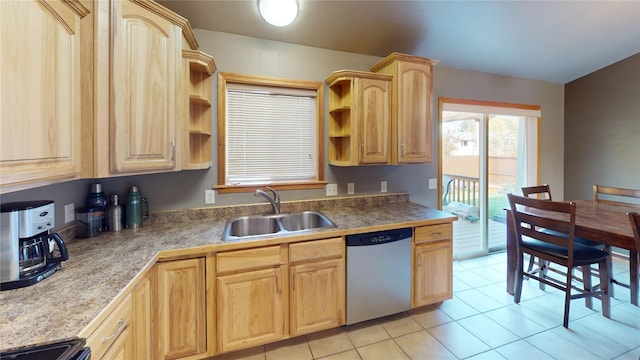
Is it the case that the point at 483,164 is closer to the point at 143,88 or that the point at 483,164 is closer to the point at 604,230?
the point at 604,230

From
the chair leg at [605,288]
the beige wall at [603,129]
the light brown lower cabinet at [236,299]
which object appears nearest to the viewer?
the light brown lower cabinet at [236,299]

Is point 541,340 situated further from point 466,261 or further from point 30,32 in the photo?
point 30,32

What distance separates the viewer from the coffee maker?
996 millimetres

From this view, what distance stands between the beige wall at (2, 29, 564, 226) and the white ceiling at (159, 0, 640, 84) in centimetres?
10

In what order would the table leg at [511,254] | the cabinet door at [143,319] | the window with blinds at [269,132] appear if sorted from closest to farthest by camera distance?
the cabinet door at [143,319] → the window with blinds at [269,132] → the table leg at [511,254]

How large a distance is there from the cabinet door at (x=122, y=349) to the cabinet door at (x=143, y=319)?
0.21ft

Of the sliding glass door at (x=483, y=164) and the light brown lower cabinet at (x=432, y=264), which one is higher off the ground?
the sliding glass door at (x=483, y=164)

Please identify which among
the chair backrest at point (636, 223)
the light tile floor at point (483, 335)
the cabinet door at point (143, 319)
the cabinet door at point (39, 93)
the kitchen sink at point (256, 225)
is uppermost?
the cabinet door at point (39, 93)

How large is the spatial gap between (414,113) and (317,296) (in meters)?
1.77

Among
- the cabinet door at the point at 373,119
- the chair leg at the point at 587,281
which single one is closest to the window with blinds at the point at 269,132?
the cabinet door at the point at 373,119

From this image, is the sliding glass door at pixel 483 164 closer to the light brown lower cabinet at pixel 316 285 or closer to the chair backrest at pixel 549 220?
the chair backrest at pixel 549 220

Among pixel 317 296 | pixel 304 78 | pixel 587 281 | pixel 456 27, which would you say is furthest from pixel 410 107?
pixel 587 281

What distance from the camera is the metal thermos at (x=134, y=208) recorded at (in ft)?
6.06

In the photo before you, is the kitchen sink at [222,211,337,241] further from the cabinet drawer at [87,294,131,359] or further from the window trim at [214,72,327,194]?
the cabinet drawer at [87,294,131,359]
